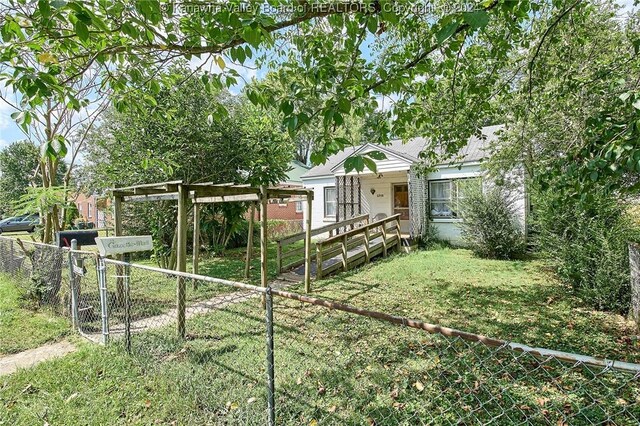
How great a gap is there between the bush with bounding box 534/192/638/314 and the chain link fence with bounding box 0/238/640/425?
→ 236 centimetres

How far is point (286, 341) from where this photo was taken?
4.68 m

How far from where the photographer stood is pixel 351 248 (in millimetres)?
10195

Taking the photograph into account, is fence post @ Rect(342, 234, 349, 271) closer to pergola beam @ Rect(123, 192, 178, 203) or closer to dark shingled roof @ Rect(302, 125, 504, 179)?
dark shingled roof @ Rect(302, 125, 504, 179)

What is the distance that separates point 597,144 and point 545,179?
0.77m

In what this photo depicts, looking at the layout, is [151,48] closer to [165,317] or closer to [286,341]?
[286,341]

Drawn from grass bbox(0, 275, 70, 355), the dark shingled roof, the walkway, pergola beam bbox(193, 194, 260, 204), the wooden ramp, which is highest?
the dark shingled roof

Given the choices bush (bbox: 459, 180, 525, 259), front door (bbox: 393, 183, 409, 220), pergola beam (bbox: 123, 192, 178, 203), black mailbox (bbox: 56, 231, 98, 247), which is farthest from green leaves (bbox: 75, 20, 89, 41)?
front door (bbox: 393, 183, 409, 220)

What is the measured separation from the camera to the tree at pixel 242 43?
8.00 feet

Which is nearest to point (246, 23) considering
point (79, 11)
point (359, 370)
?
point (79, 11)

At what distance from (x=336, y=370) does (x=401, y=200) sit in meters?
12.4

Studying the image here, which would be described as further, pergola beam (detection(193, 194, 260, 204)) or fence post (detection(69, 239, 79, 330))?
pergola beam (detection(193, 194, 260, 204))

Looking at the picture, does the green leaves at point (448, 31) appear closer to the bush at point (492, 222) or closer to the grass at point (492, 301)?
the grass at point (492, 301)

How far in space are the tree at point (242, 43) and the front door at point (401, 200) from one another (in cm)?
1030

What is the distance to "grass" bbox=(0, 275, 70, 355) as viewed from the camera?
4660 millimetres
